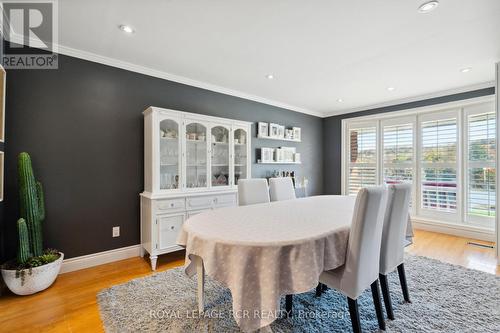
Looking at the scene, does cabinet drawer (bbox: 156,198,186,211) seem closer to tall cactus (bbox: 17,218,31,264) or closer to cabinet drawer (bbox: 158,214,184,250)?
cabinet drawer (bbox: 158,214,184,250)

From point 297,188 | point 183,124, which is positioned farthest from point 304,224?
point 297,188

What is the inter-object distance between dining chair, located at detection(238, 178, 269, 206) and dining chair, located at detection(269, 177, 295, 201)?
0.61 ft

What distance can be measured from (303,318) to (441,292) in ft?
4.57

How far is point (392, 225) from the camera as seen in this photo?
5.90 feet

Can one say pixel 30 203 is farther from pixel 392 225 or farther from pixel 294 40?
pixel 392 225

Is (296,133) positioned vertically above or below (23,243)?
above

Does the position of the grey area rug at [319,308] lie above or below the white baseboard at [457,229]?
below

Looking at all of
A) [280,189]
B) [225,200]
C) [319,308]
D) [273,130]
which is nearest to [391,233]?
[319,308]

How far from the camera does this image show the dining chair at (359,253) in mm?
1420

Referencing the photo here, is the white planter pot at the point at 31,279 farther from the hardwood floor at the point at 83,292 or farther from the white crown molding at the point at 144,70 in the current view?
the white crown molding at the point at 144,70

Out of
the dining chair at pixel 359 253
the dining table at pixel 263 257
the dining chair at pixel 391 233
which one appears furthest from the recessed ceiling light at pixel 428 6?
the dining table at pixel 263 257

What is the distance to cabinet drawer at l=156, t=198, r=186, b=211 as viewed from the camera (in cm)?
274

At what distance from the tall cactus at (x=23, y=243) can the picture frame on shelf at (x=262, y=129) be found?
3.29 meters

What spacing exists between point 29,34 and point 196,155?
80.3 inches
